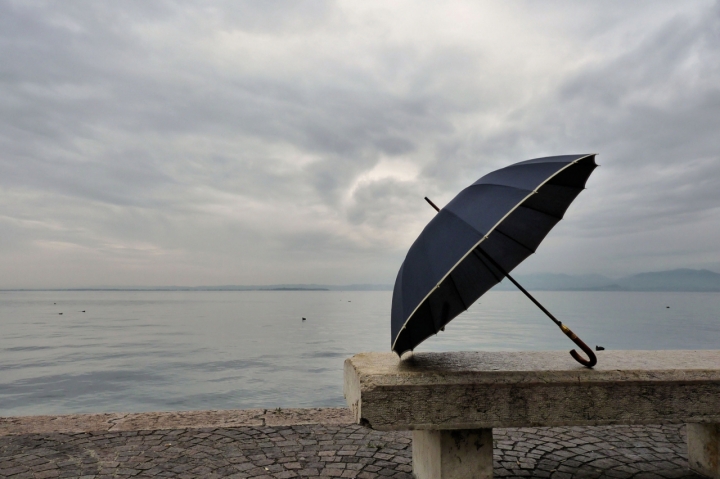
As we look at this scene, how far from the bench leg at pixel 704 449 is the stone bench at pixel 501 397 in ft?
2.23

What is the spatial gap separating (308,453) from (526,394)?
7.66ft

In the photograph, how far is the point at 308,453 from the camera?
4562 mm

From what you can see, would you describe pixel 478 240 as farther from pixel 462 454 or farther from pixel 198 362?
pixel 198 362

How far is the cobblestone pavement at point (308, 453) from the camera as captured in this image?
4.09 meters

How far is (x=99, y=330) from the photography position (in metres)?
34.4

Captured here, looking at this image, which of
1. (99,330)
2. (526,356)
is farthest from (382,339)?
(526,356)

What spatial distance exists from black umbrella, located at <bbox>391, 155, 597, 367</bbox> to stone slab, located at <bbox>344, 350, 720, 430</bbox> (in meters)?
0.23

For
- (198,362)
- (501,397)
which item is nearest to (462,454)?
(501,397)

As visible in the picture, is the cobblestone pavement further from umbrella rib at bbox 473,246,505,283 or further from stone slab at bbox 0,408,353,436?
umbrella rib at bbox 473,246,505,283

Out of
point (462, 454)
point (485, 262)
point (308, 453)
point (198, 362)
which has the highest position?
point (485, 262)

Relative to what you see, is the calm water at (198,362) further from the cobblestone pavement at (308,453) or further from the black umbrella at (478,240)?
the black umbrella at (478,240)

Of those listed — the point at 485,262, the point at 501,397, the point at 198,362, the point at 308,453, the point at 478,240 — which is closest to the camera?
the point at 478,240

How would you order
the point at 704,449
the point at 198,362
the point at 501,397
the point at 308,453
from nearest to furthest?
the point at 501,397 → the point at 704,449 → the point at 308,453 → the point at 198,362

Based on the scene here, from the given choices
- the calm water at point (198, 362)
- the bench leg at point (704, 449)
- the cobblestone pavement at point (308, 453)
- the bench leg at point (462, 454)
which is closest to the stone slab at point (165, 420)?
the cobblestone pavement at point (308, 453)
